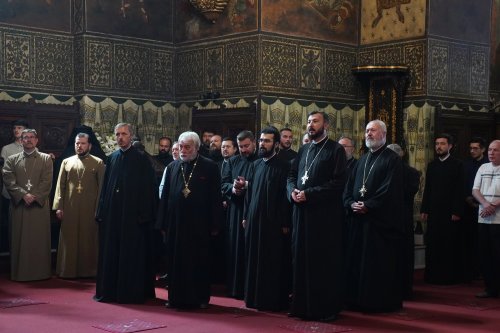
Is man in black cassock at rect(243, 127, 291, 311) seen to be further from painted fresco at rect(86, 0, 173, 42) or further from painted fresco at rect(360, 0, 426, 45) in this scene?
painted fresco at rect(86, 0, 173, 42)

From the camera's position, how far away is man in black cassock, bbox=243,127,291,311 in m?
8.84

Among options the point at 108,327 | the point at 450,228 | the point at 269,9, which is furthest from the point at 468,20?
the point at 108,327

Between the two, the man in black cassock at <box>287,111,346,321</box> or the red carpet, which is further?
the man in black cassock at <box>287,111,346,321</box>

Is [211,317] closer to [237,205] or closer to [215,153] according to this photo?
[237,205]

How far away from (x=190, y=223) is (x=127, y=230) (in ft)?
2.57

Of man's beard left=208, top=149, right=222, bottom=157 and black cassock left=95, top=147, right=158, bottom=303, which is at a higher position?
man's beard left=208, top=149, right=222, bottom=157

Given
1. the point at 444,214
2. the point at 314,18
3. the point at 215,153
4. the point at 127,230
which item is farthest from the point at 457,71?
the point at 127,230

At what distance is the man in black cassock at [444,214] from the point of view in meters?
11.3

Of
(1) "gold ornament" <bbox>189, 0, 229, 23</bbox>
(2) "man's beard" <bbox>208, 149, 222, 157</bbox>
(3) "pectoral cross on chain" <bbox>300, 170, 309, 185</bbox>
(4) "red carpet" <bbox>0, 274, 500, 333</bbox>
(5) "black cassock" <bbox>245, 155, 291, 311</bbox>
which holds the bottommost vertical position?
(4) "red carpet" <bbox>0, 274, 500, 333</bbox>

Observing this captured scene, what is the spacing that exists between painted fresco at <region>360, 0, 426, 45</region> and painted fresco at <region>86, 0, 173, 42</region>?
3.39m

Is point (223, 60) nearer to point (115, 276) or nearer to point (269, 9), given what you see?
point (269, 9)

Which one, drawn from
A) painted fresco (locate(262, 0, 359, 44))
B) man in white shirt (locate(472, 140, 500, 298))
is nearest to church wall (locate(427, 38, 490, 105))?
painted fresco (locate(262, 0, 359, 44))

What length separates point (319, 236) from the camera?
841 cm

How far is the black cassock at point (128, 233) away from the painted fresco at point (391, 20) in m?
6.02
